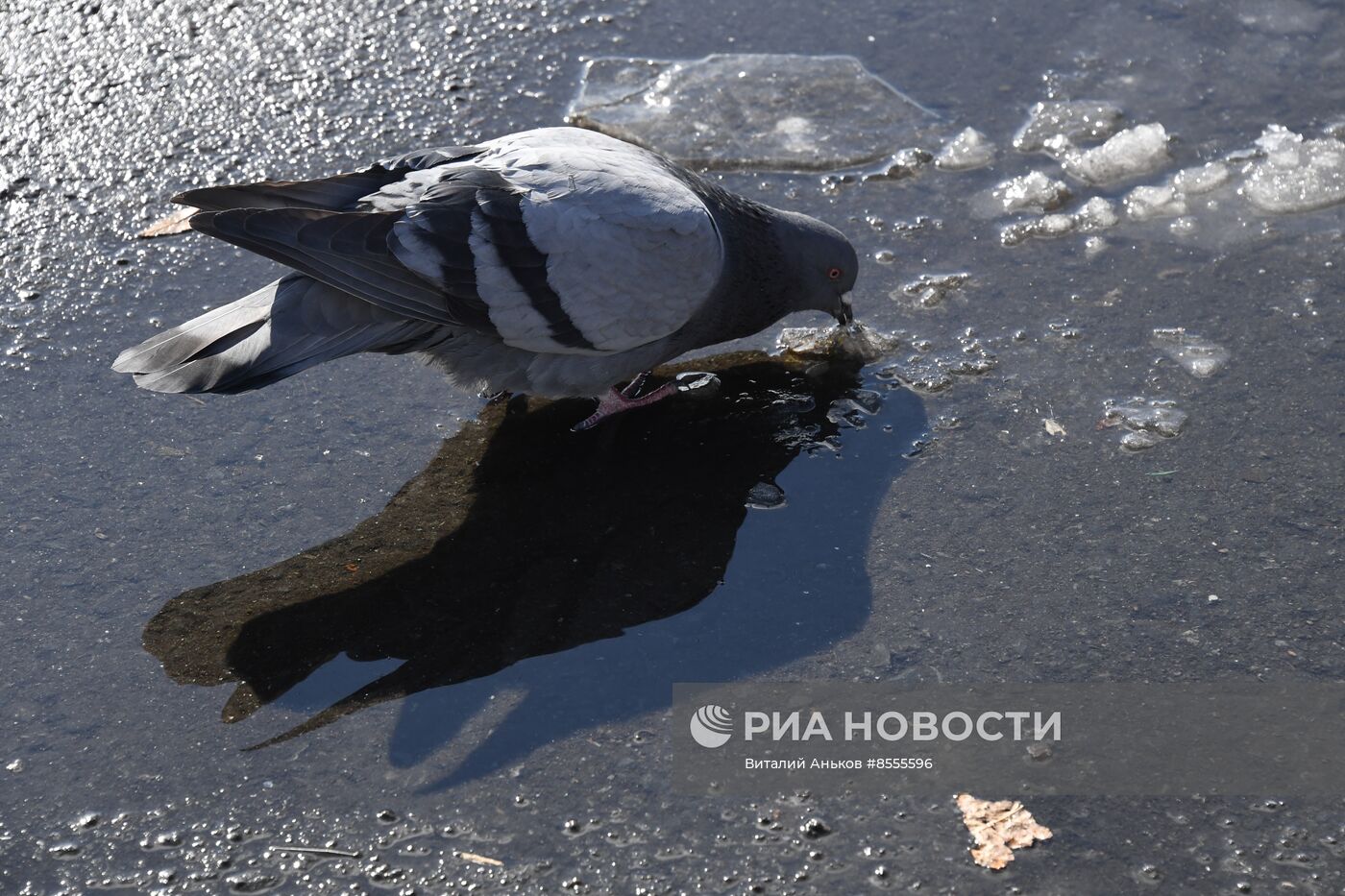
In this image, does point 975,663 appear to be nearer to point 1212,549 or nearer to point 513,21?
point 1212,549

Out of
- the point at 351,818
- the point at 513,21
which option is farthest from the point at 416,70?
the point at 351,818

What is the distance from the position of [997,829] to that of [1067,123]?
334 cm

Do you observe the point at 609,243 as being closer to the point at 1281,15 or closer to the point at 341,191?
the point at 341,191

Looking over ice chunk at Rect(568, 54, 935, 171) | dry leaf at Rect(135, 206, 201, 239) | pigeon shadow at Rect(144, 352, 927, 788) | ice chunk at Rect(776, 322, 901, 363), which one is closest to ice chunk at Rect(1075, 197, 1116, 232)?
ice chunk at Rect(568, 54, 935, 171)

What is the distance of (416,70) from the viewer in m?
5.61

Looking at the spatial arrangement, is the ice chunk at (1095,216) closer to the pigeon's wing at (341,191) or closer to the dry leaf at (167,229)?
the pigeon's wing at (341,191)

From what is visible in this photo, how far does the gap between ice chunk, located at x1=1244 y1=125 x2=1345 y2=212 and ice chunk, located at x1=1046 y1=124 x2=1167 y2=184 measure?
0.37m

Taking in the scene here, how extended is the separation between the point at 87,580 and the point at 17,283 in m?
1.54

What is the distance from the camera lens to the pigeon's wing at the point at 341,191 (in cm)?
370

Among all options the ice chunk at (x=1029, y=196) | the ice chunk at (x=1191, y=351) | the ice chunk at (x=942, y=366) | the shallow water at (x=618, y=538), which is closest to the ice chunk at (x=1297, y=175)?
the shallow water at (x=618, y=538)

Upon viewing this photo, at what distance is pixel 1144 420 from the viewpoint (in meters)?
4.00

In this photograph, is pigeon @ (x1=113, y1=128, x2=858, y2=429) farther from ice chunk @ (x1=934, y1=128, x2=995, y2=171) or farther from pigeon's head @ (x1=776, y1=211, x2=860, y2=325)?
ice chunk @ (x1=934, y1=128, x2=995, y2=171)

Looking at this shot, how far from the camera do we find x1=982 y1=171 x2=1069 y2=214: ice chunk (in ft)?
16.0

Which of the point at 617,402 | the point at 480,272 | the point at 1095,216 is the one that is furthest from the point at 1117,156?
the point at 480,272
